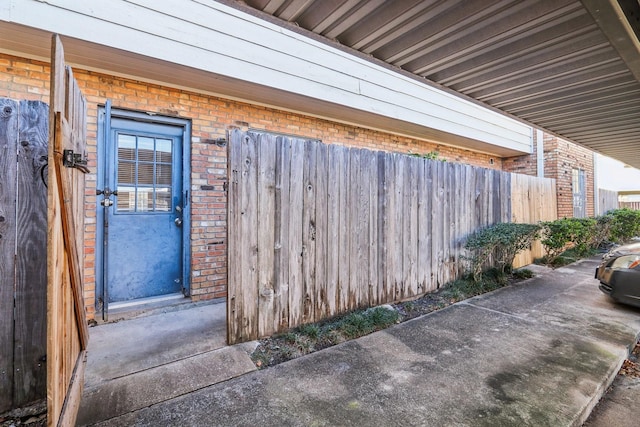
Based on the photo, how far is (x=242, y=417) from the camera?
1963mm

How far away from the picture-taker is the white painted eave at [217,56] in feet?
9.55

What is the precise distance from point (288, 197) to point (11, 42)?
3.19m

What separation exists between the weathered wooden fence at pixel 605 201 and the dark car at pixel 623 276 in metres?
9.77

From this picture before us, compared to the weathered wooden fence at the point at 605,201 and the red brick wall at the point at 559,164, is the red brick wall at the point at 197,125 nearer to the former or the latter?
the red brick wall at the point at 559,164

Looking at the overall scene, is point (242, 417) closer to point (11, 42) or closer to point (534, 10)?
point (534, 10)

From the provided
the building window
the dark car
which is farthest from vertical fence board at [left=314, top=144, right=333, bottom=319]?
the building window

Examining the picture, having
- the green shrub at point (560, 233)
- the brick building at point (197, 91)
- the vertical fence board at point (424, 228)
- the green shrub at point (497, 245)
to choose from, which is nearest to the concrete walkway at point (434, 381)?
the vertical fence board at point (424, 228)

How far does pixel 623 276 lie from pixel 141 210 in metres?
6.58

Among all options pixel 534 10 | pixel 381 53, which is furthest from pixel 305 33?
pixel 534 10

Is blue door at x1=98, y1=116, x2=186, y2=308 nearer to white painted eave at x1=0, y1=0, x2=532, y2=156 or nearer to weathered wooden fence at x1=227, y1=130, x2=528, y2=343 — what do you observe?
white painted eave at x1=0, y1=0, x2=532, y2=156

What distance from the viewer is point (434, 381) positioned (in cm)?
237

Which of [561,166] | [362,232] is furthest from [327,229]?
[561,166]

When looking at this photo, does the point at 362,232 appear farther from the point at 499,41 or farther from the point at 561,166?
the point at 561,166

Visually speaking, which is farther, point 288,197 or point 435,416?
point 288,197
